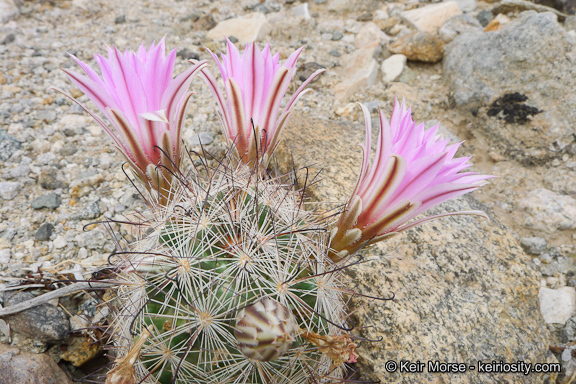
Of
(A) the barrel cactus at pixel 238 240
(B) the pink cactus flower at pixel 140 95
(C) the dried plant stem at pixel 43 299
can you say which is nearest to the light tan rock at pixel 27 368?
(C) the dried plant stem at pixel 43 299

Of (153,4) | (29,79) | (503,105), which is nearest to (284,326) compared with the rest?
(503,105)

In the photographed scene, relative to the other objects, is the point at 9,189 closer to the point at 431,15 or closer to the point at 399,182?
the point at 399,182

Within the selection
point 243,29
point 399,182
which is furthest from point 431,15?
point 399,182

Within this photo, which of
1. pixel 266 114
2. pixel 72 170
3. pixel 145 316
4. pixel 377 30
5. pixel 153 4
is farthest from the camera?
pixel 153 4

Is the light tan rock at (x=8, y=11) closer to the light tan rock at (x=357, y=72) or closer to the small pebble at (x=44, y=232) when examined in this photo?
the small pebble at (x=44, y=232)

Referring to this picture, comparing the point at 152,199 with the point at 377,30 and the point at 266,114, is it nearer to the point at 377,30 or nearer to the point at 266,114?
the point at 266,114

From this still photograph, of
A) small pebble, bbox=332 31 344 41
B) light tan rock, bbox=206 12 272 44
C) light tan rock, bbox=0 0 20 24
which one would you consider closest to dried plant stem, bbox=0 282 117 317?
light tan rock, bbox=206 12 272 44

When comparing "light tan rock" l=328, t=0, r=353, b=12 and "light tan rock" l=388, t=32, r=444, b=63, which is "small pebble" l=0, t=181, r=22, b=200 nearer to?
"light tan rock" l=388, t=32, r=444, b=63

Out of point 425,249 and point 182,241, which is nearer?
point 182,241
